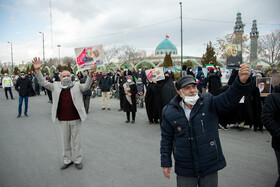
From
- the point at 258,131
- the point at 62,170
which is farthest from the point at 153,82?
the point at 62,170

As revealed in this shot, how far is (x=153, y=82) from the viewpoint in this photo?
8.02 meters

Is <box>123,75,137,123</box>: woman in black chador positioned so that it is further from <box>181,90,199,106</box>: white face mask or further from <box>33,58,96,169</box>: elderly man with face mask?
<box>181,90,199,106</box>: white face mask

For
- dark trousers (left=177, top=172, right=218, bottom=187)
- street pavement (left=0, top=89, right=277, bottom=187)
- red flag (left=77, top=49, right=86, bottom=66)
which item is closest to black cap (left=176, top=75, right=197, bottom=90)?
dark trousers (left=177, top=172, right=218, bottom=187)

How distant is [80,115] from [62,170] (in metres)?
1.29

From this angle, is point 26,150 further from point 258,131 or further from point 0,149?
point 258,131

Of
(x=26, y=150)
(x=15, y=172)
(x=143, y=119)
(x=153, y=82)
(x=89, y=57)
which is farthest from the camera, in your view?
(x=143, y=119)

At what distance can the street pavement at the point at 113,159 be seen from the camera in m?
3.94

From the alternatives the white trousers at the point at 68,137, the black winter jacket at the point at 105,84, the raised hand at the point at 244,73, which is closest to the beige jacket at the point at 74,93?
the white trousers at the point at 68,137

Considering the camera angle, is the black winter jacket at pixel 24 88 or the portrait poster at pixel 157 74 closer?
the portrait poster at pixel 157 74

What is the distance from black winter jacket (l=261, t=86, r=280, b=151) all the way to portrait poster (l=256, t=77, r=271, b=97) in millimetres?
4276

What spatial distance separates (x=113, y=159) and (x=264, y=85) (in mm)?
5627

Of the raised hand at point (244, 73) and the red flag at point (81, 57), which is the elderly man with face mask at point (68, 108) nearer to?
the red flag at point (81, 57)

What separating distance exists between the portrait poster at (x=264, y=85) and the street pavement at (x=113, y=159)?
54.9 inches

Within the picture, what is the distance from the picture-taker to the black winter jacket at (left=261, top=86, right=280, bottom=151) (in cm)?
301
